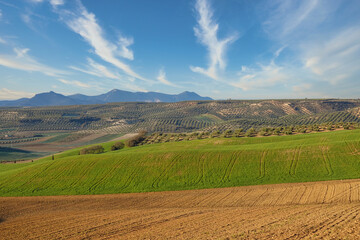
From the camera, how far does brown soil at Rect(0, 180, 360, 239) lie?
17109 mm

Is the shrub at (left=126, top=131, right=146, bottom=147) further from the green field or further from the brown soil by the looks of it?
the brown soil

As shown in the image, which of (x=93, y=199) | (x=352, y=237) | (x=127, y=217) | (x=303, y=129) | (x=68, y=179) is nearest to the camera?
(x=352, y=237)

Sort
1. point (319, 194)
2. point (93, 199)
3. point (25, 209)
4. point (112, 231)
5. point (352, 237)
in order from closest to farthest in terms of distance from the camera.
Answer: point (352, 237)
point (112, 231)
point (319, 194)
point (25, 209)
point (93, 199)

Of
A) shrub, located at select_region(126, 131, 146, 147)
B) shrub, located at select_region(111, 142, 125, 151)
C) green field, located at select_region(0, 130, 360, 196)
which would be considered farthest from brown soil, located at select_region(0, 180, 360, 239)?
shrub, located at select_region(126, 131, 146, 147)

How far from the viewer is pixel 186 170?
44969mm

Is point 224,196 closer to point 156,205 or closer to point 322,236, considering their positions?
point 156,205

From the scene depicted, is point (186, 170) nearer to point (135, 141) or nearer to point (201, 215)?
point (201, 215)

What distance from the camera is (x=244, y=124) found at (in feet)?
516

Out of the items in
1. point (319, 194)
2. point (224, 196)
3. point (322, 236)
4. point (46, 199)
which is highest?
point (322, 236)

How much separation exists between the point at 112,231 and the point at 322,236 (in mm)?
18695

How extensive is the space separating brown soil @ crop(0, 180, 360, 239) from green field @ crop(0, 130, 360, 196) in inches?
135

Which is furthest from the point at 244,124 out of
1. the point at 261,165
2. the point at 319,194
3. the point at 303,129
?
the point at 319,194

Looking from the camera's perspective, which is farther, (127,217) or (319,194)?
(319,194)

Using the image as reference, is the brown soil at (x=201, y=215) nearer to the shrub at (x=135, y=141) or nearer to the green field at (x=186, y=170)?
the green field at (x=186, y=170)
